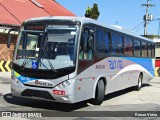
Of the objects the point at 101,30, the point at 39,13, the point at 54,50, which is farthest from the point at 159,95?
the point at 39,13

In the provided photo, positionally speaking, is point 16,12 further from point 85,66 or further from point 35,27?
point 85,66

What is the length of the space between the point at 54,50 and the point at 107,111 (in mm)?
2562

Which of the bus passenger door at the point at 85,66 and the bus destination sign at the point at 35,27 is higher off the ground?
the bus destination sign at the point at 35,27

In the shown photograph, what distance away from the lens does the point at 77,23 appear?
10789mm

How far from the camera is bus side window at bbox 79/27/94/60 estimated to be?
10797mm

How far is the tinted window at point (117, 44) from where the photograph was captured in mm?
14000

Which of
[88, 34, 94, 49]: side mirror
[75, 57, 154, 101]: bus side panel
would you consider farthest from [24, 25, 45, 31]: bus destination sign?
[75, 57, 154, 101]: bus side panel

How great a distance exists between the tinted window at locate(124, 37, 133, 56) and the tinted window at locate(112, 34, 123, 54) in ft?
2.19

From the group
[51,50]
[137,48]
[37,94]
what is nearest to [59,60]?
[51,50]

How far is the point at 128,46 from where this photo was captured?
1622 cm

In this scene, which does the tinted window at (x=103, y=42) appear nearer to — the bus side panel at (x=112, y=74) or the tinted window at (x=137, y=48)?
the bus side panel at (x=112, y=74)

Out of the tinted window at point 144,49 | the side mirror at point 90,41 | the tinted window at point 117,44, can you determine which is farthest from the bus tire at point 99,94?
the tinted window at point 144,49

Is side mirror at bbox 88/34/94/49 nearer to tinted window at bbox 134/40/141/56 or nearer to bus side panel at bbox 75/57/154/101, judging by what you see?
bus side panel at bbox 75/57/154/101

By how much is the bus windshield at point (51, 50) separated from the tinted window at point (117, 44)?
356 cm
